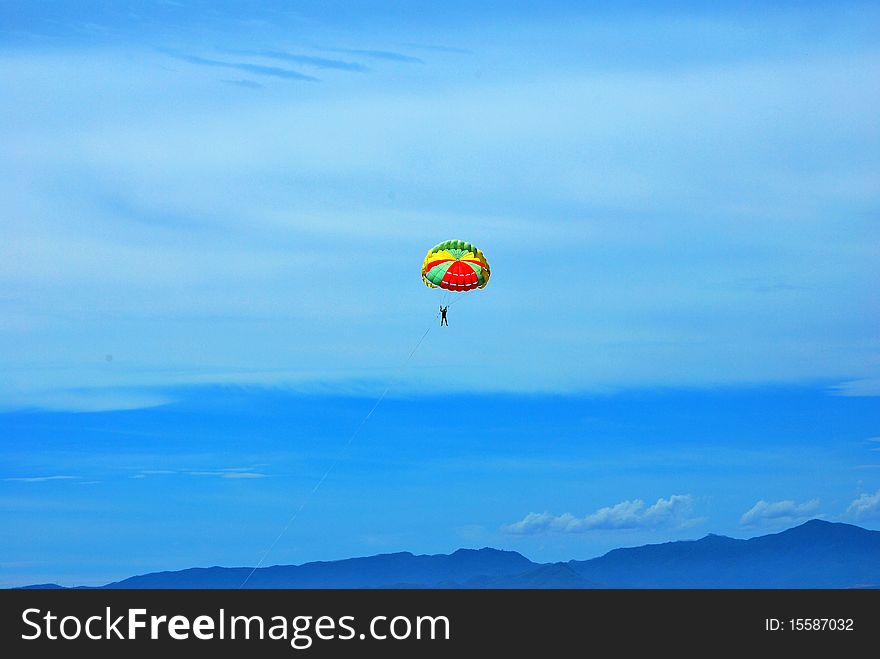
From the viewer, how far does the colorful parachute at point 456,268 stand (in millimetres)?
97750

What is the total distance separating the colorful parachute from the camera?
321 feet

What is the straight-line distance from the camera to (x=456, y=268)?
9775 centimetres
